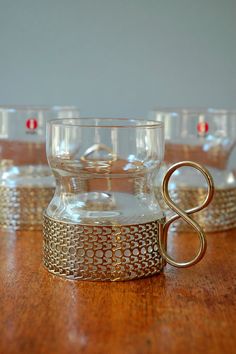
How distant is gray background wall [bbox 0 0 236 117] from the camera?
160 centimetres

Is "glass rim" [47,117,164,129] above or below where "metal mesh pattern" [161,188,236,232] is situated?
above

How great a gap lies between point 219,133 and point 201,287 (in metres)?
0.34

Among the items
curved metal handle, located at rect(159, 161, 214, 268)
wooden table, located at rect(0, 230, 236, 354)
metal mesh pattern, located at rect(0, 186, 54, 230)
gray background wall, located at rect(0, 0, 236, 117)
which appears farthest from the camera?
gray background wall, located at rect(0, 0, 236, 117)

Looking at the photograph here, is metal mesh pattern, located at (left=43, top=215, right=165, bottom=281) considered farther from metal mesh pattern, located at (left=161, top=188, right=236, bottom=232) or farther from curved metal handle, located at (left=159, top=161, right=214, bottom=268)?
metal mesh pattern, located at (left=161, top=188, right=236, bottom=232)

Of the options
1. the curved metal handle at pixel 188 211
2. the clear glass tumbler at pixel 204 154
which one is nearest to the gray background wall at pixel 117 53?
the clear glass tumbler at pixel 204 154

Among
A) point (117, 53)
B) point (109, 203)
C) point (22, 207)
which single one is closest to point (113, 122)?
point (109, 203)

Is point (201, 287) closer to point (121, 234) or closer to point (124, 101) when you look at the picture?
point (121, 234)

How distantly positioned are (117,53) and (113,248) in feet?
3.26

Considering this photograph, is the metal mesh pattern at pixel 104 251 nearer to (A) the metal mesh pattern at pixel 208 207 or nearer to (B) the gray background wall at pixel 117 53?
(A) the metal mesh pattern at pixel 208 207

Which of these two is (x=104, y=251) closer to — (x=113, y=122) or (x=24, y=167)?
(x=113, y=122)

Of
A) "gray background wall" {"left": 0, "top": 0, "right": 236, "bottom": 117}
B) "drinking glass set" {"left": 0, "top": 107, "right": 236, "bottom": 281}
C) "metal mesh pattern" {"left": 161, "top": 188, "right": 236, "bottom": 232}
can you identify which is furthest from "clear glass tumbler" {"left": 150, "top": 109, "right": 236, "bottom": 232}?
"gray background wall" {"left": 0, "top": 0, "right": 236, "bottom": 117}

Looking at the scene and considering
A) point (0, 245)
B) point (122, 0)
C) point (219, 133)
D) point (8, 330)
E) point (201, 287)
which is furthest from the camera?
point (122, 0)

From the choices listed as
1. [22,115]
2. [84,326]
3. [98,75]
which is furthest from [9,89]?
[84,326]

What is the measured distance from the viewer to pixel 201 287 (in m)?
0.68
